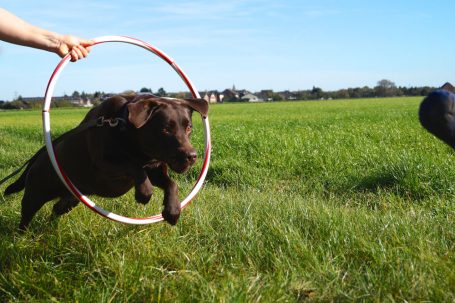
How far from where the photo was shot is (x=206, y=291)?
9.48ft

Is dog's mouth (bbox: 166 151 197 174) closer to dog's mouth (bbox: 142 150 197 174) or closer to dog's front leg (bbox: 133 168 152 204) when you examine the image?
dog's mouth (bbox: 142 150 197 174)

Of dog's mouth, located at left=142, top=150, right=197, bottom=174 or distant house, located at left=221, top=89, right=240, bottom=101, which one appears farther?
distant house, located at left=221, top=89, right=240, bottom=101

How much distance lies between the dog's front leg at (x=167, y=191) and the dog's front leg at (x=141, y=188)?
0.16 meters

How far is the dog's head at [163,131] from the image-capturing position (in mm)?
3805

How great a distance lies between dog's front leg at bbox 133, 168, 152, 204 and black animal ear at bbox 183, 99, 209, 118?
2.61 feet

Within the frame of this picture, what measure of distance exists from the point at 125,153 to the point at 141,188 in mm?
335

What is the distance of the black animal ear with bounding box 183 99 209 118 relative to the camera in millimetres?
4367

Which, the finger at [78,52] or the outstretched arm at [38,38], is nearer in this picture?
the outstretched arm at [38,38]

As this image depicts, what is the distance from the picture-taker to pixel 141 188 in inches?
151

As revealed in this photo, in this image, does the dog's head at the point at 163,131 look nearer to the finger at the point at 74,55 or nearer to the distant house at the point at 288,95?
the finger at the point at 74,55

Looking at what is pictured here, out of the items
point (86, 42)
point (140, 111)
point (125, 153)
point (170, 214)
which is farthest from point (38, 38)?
point (170, 214)

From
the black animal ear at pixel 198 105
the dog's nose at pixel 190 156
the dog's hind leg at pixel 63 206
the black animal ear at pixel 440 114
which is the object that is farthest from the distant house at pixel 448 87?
the dog's hind leg at pixel 63 206

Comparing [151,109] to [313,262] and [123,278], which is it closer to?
[123,278]

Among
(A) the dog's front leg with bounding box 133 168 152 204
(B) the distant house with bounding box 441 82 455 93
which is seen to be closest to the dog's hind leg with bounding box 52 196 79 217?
(A) the dog's front leg with bounding box 133 168 152 204
